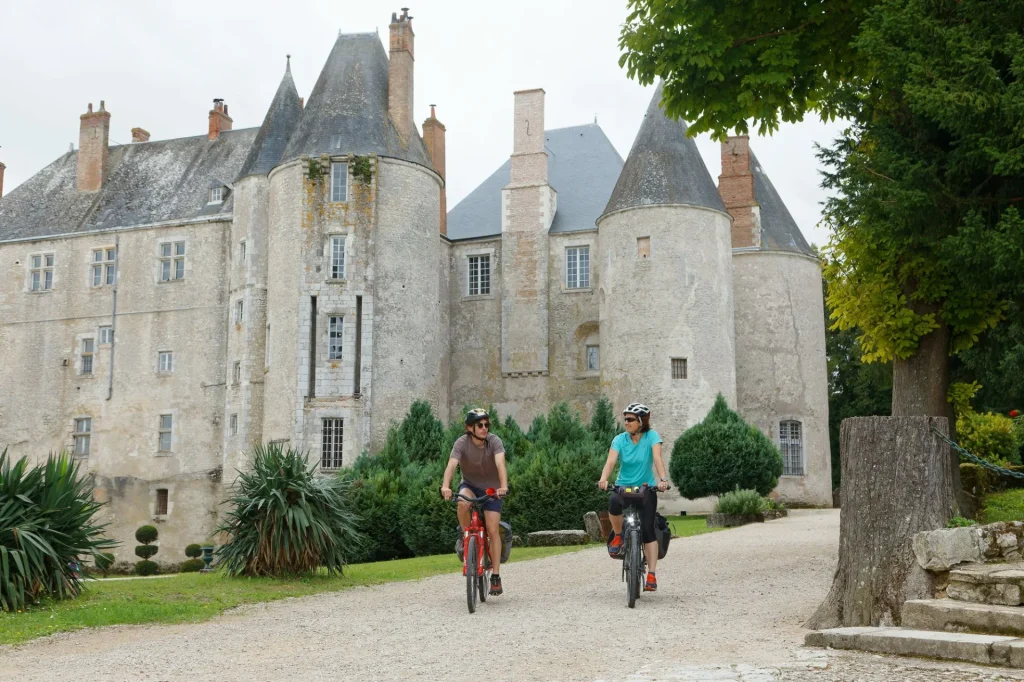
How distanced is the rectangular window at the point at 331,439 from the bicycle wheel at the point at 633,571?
74.7 ft

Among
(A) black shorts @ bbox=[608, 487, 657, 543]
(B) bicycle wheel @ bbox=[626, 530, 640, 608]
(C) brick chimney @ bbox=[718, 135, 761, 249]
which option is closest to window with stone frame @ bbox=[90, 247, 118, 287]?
(C) brick chimney @ bbox=[718, 135, 761, 249]

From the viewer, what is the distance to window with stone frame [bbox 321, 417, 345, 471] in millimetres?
31484

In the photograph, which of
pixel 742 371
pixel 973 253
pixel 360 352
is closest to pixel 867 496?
pixel 973 253

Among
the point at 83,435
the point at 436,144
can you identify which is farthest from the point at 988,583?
the point at 83,435

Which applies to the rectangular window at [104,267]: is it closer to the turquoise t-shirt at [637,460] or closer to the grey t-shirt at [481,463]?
the grey t-shirt at [481,463]

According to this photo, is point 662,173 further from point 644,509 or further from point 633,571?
point 633,571

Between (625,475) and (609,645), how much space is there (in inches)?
89.8

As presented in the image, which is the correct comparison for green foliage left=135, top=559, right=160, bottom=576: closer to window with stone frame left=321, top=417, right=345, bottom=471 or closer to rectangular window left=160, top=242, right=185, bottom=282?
window with stone frame left=321, top=417, right=345, bottom=471

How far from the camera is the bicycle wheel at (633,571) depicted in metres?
9.36

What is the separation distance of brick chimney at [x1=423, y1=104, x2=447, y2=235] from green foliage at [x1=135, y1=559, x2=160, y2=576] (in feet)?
45.8

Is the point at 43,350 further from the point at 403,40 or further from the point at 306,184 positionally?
the point at 403,40

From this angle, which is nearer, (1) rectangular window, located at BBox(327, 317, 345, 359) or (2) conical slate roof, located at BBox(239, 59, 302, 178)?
(1) rectangular window, located at BBox(327, 317, 345, 359)

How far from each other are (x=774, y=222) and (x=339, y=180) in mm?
14342

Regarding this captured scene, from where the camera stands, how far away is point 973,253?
11547 millimetres
